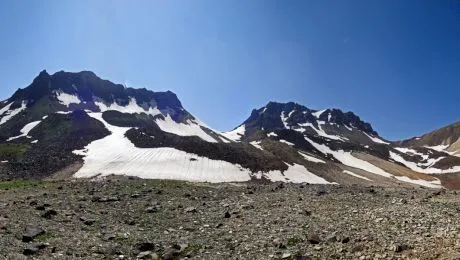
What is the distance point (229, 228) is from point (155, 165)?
48587 mm

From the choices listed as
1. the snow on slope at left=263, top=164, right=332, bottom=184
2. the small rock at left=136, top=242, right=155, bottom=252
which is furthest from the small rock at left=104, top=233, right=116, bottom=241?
the snow on slope at left=263, top=164, right=332, bottom=184

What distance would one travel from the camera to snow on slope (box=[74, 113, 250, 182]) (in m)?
67.3

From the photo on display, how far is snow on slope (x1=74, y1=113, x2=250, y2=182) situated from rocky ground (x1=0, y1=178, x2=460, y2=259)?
30469 millimetres

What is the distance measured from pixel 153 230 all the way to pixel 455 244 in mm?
16853

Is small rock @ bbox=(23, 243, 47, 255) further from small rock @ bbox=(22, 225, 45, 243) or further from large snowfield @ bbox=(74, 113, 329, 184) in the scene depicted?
large snowfield @ bbox=(74, 113, 329, 184)

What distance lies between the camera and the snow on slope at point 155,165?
67.3m

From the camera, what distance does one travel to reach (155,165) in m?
72.7

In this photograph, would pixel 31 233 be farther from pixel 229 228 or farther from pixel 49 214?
pixel 229 228

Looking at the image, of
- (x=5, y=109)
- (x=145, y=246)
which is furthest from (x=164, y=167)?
(x=5, y=109)

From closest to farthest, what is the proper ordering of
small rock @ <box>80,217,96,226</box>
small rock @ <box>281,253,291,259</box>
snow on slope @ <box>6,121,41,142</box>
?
small rock @ <box>281,253,291,259</box>
small rock @ <box>80,217,96,226</box>
snow on slope @ <box>6,121,41,142</box>

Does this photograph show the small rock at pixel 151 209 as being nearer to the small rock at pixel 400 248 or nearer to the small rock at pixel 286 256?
the small rock at pixel 286 256

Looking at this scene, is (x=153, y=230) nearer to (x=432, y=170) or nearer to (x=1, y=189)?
(x=1, y=189)

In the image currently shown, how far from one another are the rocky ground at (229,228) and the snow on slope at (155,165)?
30.5 metres

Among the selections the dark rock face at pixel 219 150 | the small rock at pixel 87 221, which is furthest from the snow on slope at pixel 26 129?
the small rock at pixel 87 221
